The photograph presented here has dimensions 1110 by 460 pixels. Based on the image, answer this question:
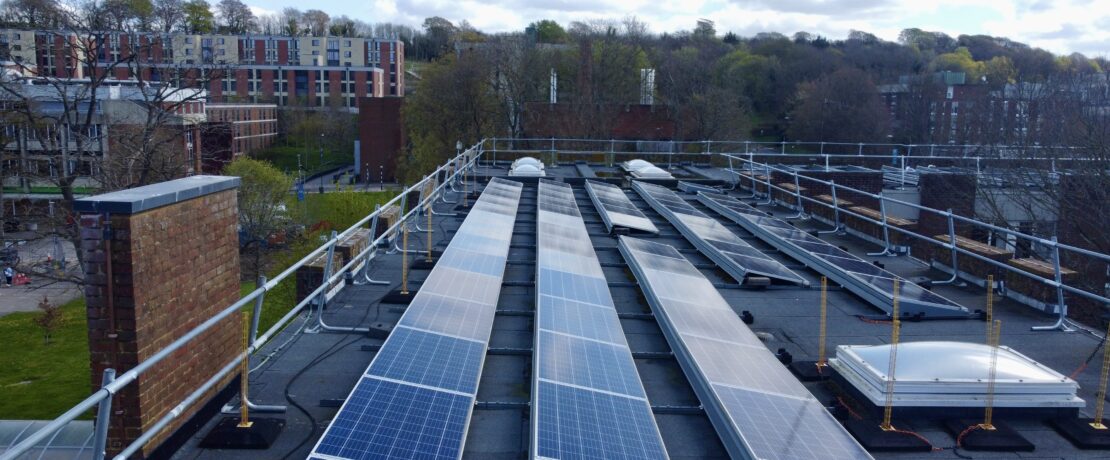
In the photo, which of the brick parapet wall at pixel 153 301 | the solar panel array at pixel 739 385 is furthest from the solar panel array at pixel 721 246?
the brick parapet wall at pixel 153 301

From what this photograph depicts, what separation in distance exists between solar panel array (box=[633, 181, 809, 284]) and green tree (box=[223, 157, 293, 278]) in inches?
1353

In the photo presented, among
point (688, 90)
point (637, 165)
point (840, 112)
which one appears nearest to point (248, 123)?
point (688, 90)

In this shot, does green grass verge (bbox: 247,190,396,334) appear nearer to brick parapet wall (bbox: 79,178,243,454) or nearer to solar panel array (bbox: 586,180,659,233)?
solar panel array (bbox: 586,180,659,233)

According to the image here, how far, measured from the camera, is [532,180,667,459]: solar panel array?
473cm

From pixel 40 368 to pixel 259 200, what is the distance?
18.9 meters

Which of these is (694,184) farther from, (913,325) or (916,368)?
(916,368)

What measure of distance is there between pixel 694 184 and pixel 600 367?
57.4 ft

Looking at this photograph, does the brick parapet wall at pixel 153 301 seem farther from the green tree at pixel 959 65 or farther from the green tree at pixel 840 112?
the green tree at pixel 959 65

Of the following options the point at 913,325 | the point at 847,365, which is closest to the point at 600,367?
the point at 847,365

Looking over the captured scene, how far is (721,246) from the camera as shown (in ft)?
39.9

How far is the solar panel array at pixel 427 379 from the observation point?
4.57 metres

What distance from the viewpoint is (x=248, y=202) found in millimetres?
48594

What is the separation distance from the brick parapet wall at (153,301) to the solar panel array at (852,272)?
23.6 ft

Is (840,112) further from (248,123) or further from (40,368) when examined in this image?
(40,368)
